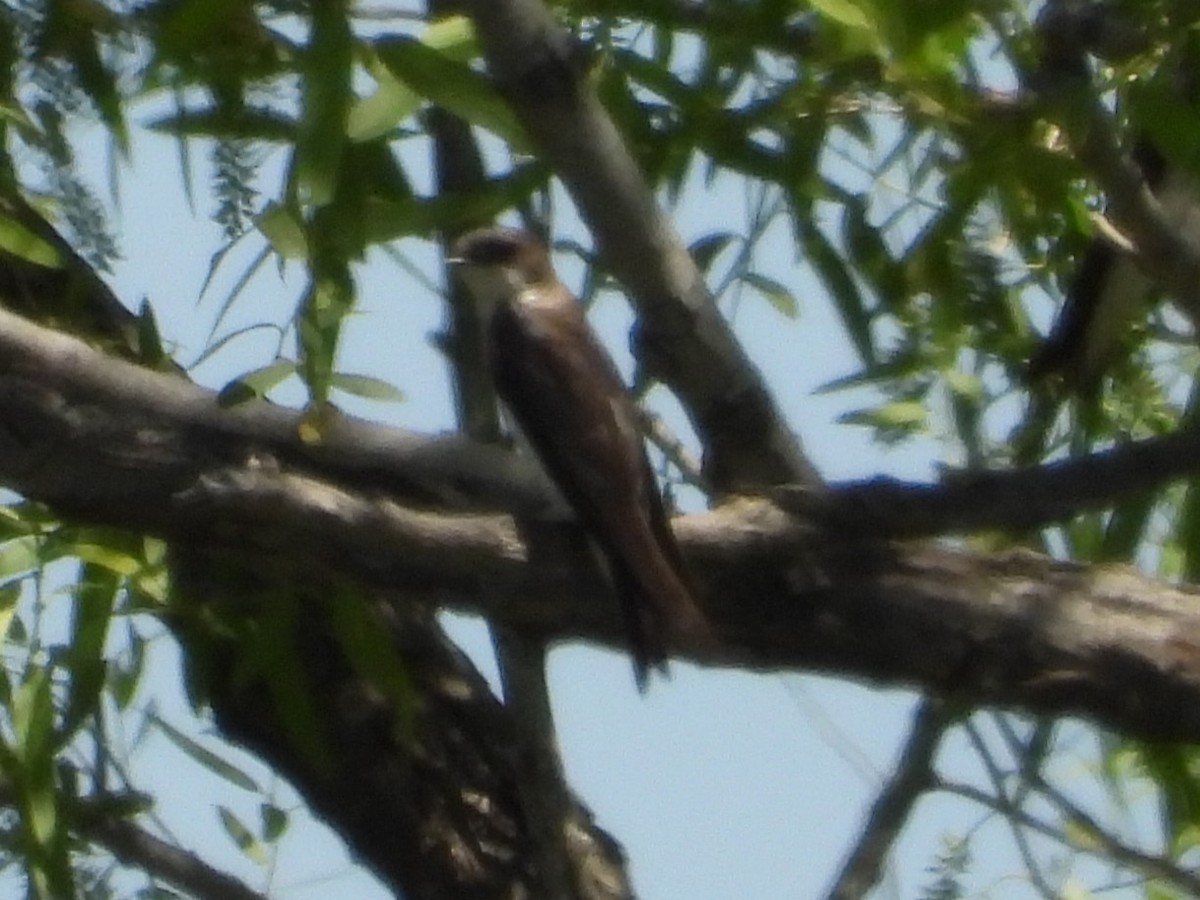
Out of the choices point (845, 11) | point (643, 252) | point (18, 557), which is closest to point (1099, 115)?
point (845, 11)

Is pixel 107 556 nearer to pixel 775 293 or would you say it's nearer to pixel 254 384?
pixel 254 384

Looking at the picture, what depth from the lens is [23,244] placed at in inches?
77.0

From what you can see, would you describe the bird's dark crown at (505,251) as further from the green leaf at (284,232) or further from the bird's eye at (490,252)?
the green leaf at (284,232)

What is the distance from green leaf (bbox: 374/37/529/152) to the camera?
1.73 metres

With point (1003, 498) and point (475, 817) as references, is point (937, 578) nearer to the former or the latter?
point (1003, 498)

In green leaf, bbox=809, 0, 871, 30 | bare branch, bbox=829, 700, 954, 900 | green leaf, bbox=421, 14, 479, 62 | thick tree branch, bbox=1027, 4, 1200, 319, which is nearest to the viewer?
green leaf, bbox=809, 0, 871, 30

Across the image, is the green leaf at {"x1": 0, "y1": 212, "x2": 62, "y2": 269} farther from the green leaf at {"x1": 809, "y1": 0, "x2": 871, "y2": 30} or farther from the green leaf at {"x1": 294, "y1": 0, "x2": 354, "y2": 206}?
the green leaf at {"x1": 809, "y1": 0, "x2": 871, "y2": 30}

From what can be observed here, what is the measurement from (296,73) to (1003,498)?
26.1 inches

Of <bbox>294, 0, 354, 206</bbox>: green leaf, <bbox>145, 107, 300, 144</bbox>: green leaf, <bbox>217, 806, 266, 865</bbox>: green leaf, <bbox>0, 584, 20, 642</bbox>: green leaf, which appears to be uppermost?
<bbox>145, 107, 300, 144</bbox>: green leaf

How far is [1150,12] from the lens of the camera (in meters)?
1.77

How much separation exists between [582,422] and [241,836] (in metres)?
0.65

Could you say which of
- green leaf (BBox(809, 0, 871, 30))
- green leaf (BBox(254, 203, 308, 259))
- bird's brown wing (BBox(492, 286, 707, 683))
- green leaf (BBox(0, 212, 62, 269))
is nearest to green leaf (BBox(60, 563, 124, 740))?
green leaf (BBox(0, 212, 62, 269))

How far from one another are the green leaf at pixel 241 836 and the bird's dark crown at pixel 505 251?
2.25 feet

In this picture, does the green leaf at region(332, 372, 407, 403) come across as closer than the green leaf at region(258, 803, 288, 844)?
Yes
